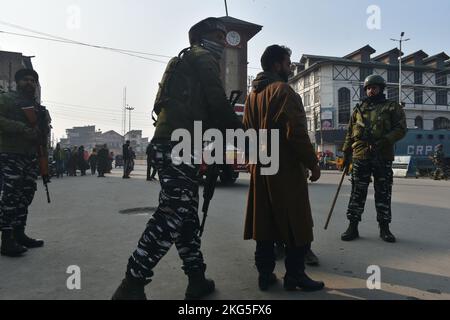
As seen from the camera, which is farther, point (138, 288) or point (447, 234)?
point (447, 234)

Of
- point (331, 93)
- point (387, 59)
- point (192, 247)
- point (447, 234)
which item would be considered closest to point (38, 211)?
point (192, 247)

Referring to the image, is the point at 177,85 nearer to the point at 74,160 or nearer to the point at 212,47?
the point at 212,47

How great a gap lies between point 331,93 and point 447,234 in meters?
38.0

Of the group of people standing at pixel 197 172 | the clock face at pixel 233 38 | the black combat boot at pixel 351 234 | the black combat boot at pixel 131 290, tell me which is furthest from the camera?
the clock face at pixel 233 38

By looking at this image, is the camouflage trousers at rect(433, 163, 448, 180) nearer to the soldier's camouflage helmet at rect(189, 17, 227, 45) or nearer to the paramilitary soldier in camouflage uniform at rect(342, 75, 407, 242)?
the paramilitary soldier in camouflage uniform at rect(342, 75, 407, 242)

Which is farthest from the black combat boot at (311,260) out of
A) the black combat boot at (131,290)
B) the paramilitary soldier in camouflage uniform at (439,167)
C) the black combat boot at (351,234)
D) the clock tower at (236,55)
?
the clock tower at (236,55)

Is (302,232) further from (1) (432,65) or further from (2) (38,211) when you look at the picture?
(1) (432,65)

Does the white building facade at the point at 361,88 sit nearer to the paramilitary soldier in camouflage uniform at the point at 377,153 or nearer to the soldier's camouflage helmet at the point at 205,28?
the paramilitary soldier in camouflage uniform at the point at 377,153

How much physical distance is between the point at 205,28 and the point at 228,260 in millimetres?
2096

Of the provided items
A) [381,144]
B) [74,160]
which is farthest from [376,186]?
[74,160]

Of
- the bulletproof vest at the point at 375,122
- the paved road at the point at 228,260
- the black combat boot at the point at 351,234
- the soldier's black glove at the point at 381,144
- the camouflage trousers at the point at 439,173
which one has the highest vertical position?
the bulletproof vest at the point at 375,122

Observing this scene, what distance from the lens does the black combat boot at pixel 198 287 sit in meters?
2.54

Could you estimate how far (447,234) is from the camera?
4.65m

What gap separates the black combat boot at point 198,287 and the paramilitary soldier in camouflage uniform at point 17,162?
2036mm
